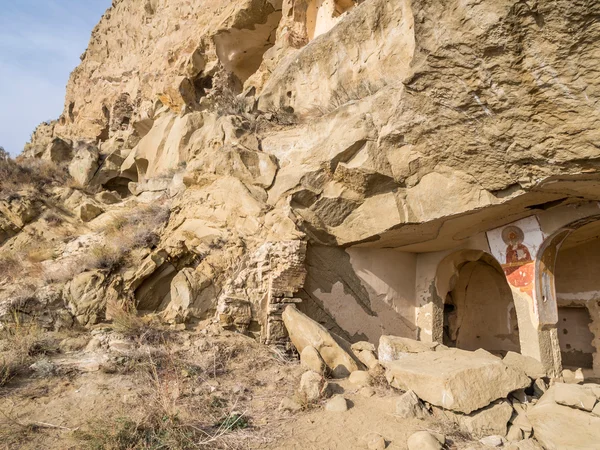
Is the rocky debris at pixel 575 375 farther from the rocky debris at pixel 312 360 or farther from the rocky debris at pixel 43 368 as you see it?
the rocky debris at pixel 43 368

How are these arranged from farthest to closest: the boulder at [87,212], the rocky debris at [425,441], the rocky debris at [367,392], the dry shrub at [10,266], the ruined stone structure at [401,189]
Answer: the boulder at [87,212] < the dry shrub at [10,266] < the rocky debris at [367,392] < the ruined stone structure at [401,189] < the rocky debris at [425,441]

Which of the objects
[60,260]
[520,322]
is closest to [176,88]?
[60,260]

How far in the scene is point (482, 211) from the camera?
5.52 meters

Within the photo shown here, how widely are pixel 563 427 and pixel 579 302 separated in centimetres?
653

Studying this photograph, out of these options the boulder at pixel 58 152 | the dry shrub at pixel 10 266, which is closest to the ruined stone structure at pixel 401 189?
the dry shrub at pixel 10 266

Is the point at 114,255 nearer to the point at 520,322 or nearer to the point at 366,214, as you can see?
the point at 366,214

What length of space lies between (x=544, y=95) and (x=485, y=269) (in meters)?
6.89

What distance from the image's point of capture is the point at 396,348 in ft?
16.3

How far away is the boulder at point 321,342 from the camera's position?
4.64 meters

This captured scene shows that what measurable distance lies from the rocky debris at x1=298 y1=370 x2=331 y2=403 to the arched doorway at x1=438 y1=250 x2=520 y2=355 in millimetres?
6009

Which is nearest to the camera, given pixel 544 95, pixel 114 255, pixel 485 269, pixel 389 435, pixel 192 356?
pixel 389 435

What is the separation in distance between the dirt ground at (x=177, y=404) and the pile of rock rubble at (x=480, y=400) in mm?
156

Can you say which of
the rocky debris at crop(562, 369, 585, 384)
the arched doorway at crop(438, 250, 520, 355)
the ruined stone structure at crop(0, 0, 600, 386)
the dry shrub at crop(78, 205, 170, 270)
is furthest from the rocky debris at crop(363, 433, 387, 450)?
the arched doorway at crop(438, 250, 520, 355)

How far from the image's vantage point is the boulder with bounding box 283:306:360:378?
464 cm
